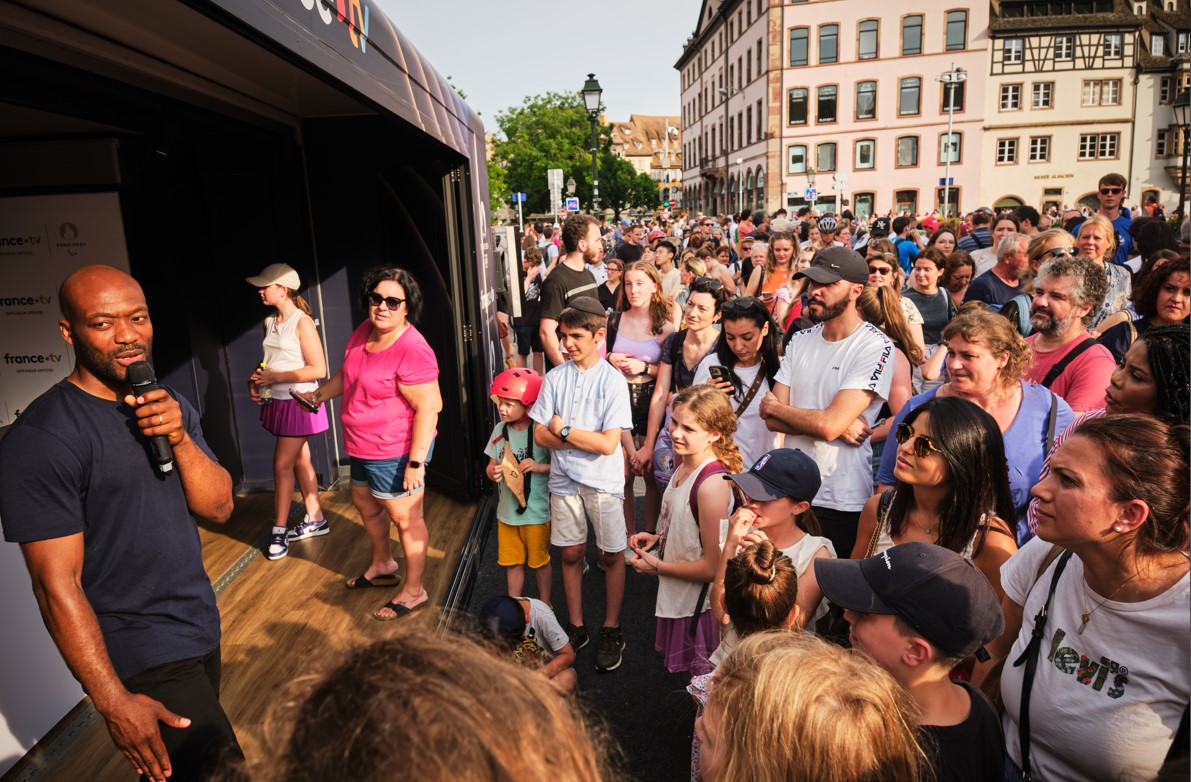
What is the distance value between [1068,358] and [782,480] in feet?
5.79

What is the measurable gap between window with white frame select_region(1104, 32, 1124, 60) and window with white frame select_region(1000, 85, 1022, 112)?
5.22m

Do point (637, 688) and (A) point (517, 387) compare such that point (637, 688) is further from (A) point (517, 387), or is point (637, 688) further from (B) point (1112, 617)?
(B) point (1112, 617)

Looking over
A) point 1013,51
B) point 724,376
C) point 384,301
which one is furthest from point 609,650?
point 1013,51

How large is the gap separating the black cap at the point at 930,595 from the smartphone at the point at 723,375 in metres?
2.18

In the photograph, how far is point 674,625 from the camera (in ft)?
10.6

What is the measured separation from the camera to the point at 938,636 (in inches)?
67.4

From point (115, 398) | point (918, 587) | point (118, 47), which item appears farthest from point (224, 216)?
point (918, 587)

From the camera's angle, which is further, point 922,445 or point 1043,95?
point 1043,95

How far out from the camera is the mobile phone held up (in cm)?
401

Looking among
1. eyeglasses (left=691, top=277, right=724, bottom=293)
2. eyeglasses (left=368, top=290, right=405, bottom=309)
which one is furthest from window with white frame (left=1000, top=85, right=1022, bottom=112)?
eyeglasses (left=368, top=290, right=405, bottom=309)

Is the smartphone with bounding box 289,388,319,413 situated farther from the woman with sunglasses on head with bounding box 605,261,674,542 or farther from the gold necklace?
the gold necklace

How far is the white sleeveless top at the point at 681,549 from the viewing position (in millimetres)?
3164

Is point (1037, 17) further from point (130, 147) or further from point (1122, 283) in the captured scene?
point (130, 147)

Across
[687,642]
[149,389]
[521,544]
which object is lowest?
[687,642]
